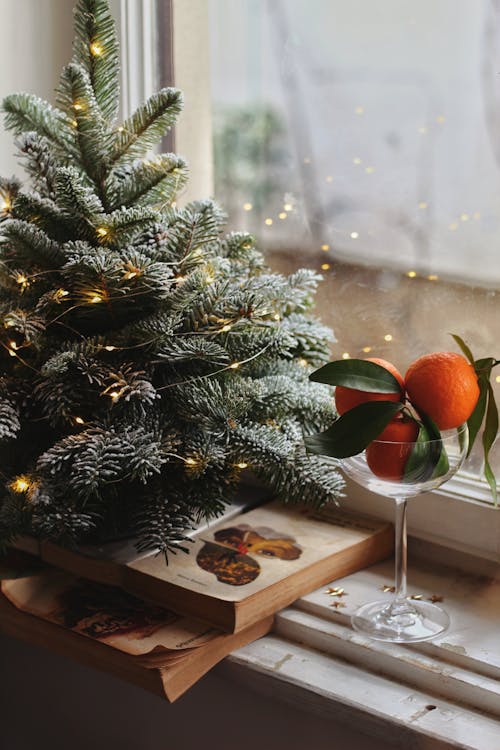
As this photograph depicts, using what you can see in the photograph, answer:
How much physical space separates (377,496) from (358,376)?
304mm

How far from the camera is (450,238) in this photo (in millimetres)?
1048

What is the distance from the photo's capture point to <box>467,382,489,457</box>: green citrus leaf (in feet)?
2.97

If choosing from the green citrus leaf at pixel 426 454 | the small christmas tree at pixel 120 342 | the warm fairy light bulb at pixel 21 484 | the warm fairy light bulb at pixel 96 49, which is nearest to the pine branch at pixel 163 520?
the small christmas tree at pixel 120 342

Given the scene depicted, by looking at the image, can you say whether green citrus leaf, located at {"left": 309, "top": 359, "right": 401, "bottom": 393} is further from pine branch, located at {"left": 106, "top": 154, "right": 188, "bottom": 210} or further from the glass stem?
pine branch, located at {"left": 106, "top": 154, "right": 188, "bottom": 210}

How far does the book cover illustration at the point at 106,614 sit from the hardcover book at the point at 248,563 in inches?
0.5

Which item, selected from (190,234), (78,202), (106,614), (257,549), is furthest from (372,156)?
(106,614)

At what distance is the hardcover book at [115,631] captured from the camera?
2.94ft

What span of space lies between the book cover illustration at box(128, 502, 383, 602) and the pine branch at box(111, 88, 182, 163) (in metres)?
0.42

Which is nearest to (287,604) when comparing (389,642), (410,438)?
(389,642)

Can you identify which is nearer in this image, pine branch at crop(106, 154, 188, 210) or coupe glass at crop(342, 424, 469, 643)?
coupe glass at crop(342, 424, 469, 643)

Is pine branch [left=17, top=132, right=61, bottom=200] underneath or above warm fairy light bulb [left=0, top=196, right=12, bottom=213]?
above

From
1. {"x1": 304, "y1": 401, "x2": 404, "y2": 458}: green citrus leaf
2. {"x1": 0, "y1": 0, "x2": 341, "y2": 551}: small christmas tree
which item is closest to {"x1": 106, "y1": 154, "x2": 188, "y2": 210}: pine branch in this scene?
{"x1": 0, "y1": 0, "x2": 341, "y2": 551}: small christmas tree

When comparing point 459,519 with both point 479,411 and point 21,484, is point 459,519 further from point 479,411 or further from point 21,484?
point 21,484

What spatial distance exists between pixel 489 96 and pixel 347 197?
204mm
